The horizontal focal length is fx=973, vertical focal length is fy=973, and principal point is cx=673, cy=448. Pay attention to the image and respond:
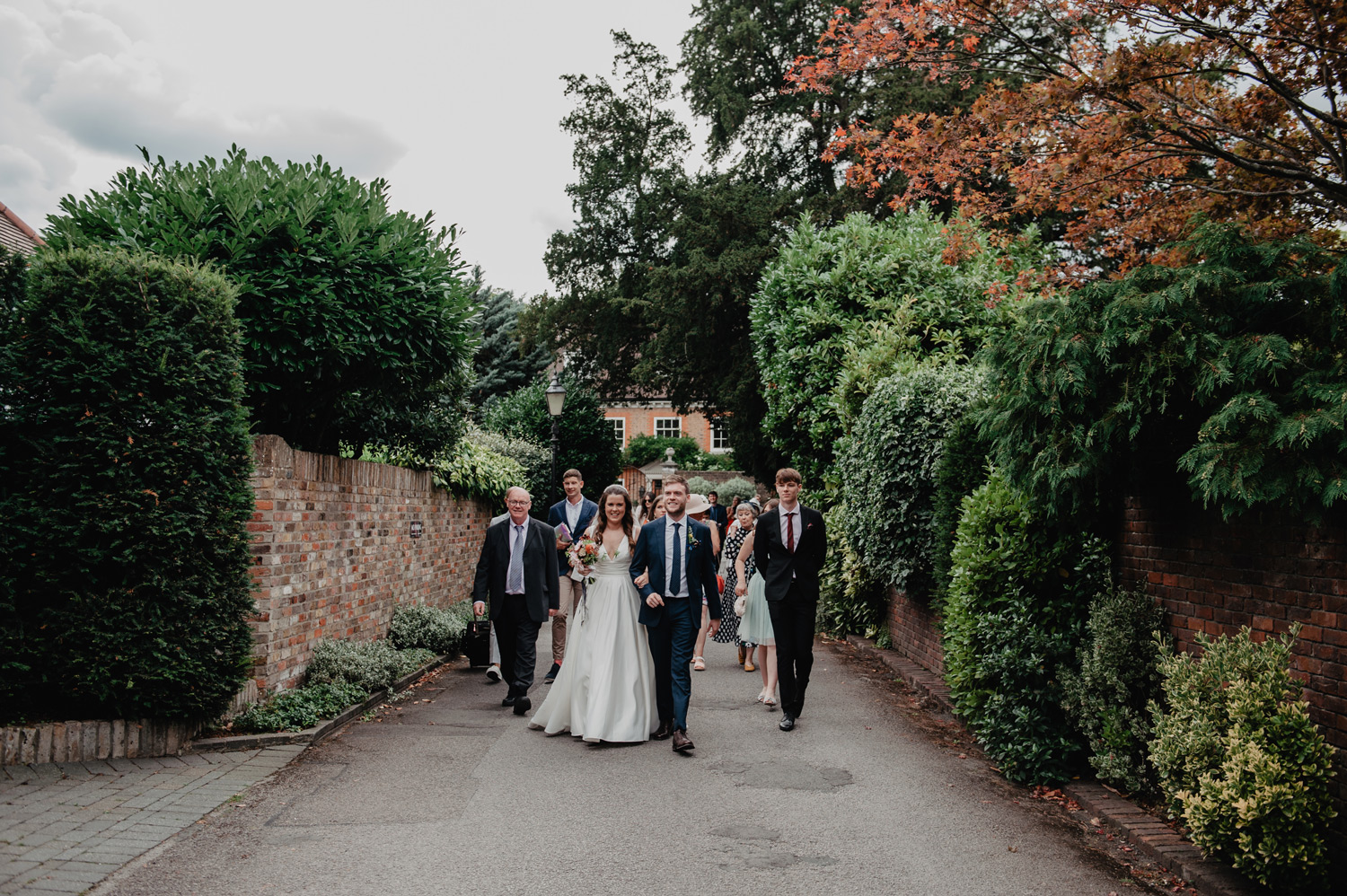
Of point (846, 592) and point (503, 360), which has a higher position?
point (503, 360)

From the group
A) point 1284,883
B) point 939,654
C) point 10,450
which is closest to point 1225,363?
point 1284,883

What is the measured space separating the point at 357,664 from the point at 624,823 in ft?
14.2

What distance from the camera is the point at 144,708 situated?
21.8ft

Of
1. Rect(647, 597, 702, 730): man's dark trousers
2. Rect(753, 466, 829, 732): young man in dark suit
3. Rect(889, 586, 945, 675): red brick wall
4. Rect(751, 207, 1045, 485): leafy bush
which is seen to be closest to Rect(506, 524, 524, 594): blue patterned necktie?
Rect(647, 597, 702, 730): man's dark trousers

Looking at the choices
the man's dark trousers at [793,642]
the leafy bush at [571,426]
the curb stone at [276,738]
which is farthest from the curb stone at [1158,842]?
the leafy bush at [571,426]

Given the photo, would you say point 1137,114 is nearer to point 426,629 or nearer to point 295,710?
point 295,710

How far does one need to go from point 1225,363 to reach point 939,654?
5.99 m

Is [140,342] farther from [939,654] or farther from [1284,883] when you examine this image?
[939,654]

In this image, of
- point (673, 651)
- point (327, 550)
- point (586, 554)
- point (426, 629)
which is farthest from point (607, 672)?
point (426, 629)

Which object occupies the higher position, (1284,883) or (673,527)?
(673,527)

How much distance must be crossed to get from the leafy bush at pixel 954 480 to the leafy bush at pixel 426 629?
5.87 meters

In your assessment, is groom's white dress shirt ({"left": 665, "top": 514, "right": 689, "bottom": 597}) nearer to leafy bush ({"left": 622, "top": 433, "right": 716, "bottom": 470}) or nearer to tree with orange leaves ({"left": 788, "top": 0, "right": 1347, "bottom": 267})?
tree with orange leaves ({"left": 788, "top": 0, "right": 1347, "bottom": 267})

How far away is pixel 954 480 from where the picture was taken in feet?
31.5

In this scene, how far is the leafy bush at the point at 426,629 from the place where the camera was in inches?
459
